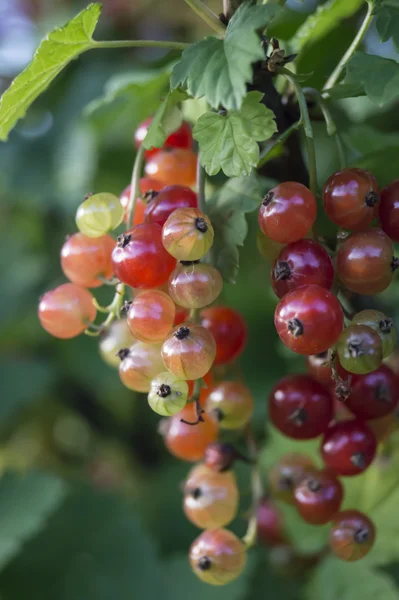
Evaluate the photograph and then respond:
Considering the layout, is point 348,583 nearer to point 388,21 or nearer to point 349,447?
point 349,447

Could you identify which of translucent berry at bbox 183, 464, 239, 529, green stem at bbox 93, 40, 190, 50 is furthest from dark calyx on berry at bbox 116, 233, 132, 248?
translucent berry at bbox 183, 464, 239, 529

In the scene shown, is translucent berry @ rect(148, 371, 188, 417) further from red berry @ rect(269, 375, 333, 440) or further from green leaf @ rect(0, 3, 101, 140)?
green leaf @ rect(0, 3, 101, 140)

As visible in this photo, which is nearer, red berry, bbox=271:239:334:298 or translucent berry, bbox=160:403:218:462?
red berry, bbox=271:239:334:298

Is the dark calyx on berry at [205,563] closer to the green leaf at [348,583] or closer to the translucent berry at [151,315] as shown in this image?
the translucent berry at [151,315]

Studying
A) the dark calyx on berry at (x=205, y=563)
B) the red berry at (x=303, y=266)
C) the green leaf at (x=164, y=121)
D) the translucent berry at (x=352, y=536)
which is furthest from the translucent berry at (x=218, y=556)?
the green leaf at (x=164, y=121)

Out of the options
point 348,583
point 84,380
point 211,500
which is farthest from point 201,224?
point 84,380
